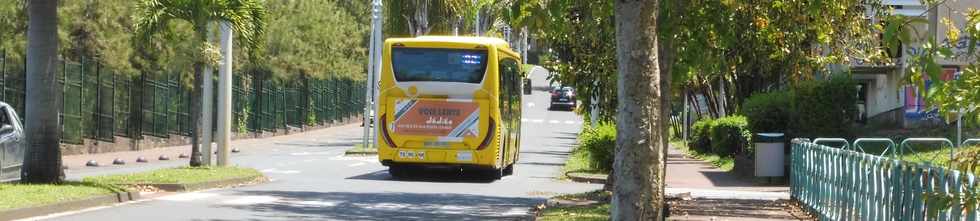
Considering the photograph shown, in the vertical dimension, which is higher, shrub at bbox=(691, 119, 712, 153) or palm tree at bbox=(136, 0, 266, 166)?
palm tree at bbox=(136, 0, 266, 166)

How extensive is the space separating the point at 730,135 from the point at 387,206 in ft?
60.3

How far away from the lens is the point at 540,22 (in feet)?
37.3

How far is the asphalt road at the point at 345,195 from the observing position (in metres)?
17.6

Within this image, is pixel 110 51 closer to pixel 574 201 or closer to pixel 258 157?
pixel 258 157

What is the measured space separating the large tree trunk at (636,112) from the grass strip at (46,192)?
7.68m

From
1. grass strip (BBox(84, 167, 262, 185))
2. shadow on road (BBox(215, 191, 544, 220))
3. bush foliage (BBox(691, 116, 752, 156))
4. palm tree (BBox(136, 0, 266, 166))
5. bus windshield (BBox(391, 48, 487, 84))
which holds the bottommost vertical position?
shadow on road (BBox(215, 191, 544, 220))

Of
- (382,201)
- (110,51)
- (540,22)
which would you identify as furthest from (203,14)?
(110,51)

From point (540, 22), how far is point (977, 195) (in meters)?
5.14

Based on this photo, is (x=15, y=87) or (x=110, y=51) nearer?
(x=15, y=87)

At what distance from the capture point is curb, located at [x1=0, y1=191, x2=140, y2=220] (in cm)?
1545

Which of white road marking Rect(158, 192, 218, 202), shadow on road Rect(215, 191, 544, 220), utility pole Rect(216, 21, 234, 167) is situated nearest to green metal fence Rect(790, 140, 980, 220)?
shadow on road Rect(215, 191, 544, 220)

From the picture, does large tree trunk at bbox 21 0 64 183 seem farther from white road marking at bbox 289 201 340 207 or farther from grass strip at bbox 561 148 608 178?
grass strip at bbox 561 148 608 178

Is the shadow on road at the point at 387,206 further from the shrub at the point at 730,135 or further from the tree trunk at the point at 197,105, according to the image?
the shrub at the point at 730,135

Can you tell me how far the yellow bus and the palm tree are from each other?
347 centimetres
